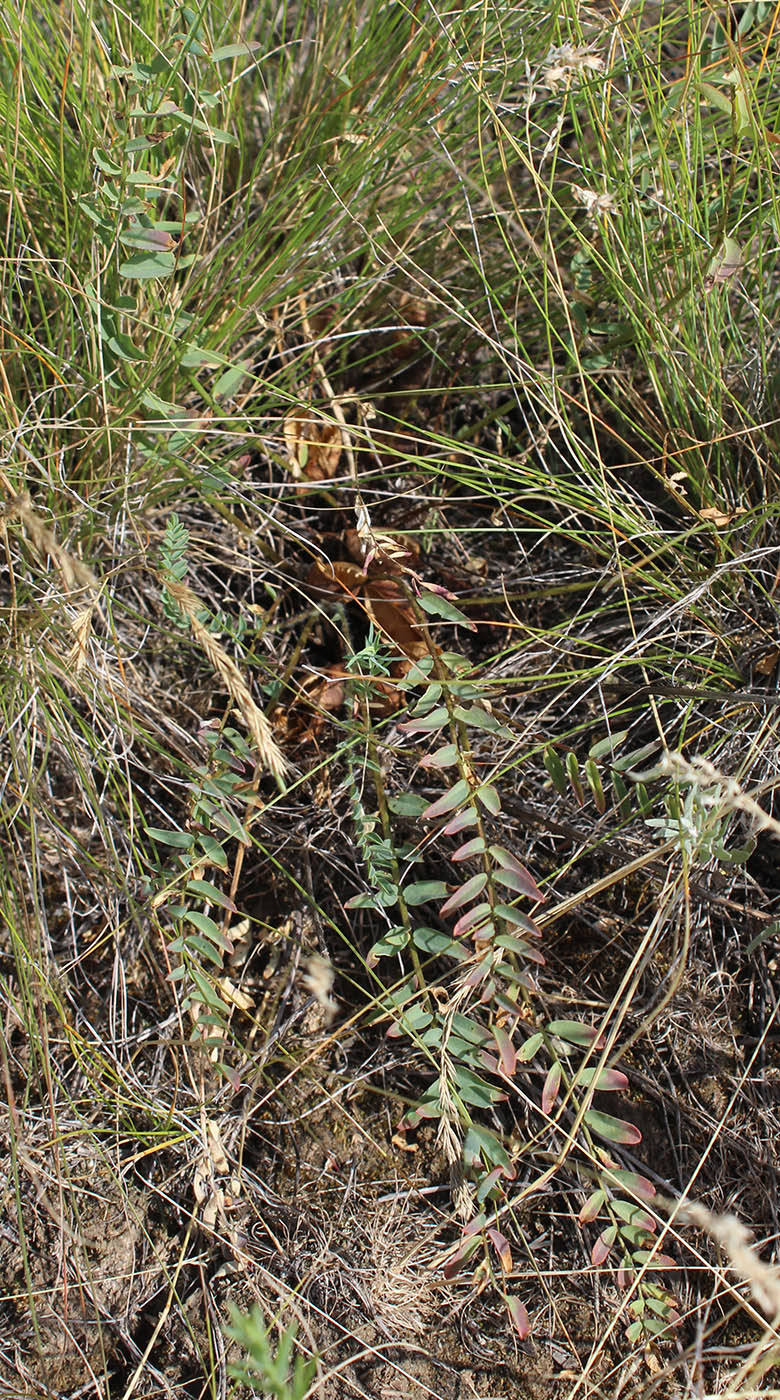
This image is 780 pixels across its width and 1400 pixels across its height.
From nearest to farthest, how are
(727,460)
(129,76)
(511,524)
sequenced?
(129,76) < (727,460) < (511,524)

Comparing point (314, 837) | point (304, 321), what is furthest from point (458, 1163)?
point (304, 321)

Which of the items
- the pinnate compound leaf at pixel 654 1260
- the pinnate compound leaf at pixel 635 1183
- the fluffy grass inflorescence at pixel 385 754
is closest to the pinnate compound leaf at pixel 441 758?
the fluffy grass inflorescence at pixel 385 754

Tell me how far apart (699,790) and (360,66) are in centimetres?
116

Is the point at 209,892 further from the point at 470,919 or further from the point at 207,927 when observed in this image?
the point at 470,919

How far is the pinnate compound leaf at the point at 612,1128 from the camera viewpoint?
4.01ft

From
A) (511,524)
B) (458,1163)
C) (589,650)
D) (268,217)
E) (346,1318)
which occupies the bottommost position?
(346,1318)

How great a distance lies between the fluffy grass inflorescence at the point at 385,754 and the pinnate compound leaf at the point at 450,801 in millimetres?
24

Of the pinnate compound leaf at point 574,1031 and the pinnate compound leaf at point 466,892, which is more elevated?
the pinnate compound leaf at point 466,892

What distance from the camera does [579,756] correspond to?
1.49 meters

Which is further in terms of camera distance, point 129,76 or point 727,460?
point 727,460

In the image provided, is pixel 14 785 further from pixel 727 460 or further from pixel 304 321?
pixel 727 460

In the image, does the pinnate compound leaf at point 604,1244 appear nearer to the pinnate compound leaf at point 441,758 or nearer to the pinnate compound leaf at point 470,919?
the pinnate compound leaf at point 470,919

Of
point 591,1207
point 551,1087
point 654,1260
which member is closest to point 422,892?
point 551,1087

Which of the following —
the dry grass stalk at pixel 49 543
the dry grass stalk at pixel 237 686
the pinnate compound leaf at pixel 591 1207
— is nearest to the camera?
the dry grass stalk at pixel 49 543
